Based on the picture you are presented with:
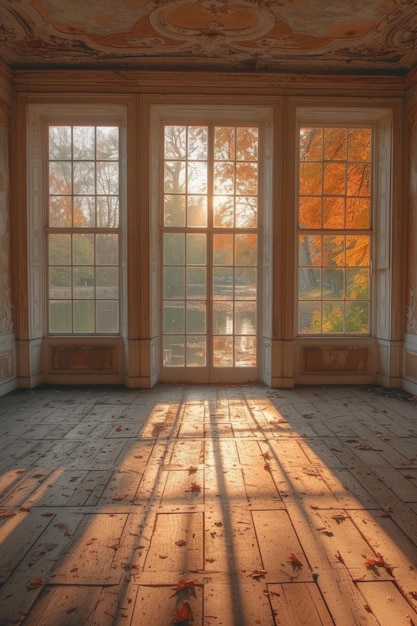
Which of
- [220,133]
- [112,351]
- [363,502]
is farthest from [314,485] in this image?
[220,133]

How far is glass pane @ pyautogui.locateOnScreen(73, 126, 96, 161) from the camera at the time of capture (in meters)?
5.88

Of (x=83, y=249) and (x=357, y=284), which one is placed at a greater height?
(x=83, y=249)

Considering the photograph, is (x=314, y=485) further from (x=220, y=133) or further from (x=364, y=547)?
(x=220, y=133)

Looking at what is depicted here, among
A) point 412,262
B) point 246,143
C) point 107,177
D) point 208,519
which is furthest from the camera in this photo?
point 246,143

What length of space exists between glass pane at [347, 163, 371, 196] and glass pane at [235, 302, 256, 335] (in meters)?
1.85

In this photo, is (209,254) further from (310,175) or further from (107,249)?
(310,175)

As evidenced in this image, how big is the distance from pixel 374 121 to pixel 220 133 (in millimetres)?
1880

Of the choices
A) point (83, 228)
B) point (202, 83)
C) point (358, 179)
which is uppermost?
point (202, 83)

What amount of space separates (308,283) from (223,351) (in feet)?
4.39

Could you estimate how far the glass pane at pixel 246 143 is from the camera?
236 inches

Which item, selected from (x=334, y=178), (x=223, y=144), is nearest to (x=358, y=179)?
(x=334, y=178)

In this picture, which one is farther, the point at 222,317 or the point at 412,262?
the point at 222,317

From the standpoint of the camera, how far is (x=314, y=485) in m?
2.81

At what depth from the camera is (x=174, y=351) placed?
19.8ft
